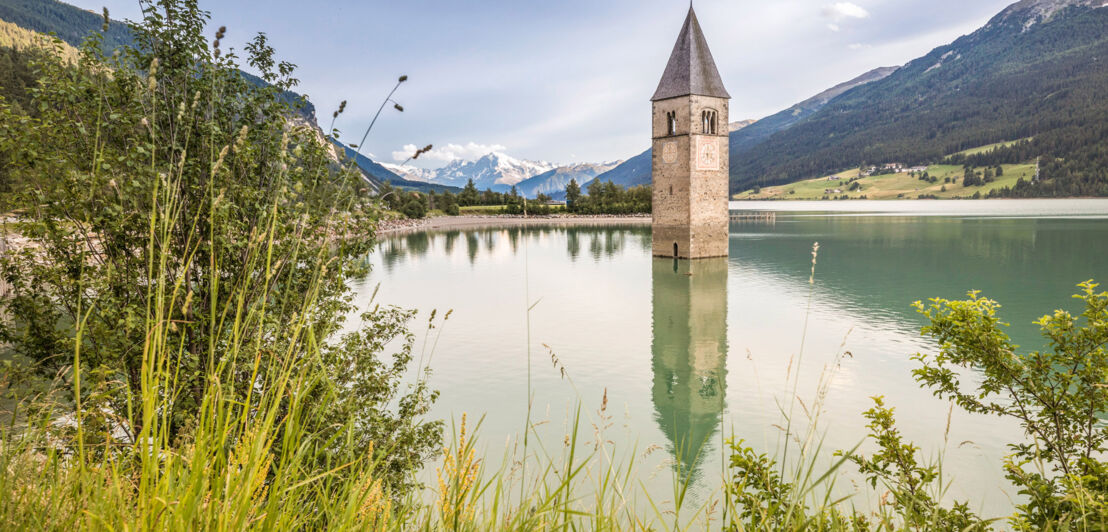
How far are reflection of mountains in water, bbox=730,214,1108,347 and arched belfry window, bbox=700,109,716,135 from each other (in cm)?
849

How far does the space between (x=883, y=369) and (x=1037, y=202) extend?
164m

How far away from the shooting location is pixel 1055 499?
3.36 metres

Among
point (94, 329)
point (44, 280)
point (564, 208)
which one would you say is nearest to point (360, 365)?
point (94, 329)

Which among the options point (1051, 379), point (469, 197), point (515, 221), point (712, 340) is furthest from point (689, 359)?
point (469, 197)

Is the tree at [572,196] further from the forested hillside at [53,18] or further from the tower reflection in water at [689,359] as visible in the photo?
the forested hillside at [53,18]

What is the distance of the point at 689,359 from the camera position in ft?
45.8

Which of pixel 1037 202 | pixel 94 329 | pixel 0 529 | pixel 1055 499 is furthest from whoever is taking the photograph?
pixel 1037 202

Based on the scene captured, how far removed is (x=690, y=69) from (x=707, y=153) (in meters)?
5.30

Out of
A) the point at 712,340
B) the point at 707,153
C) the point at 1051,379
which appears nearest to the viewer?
the point at 1051,379

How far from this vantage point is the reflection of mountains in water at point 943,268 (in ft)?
64.2

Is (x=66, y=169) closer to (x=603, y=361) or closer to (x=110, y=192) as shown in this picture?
(x=110, y=192)

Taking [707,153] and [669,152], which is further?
[669,152]

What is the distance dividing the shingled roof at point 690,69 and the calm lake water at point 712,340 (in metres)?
10.6

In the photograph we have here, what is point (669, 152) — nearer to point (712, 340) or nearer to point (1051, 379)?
point (712, 340)
